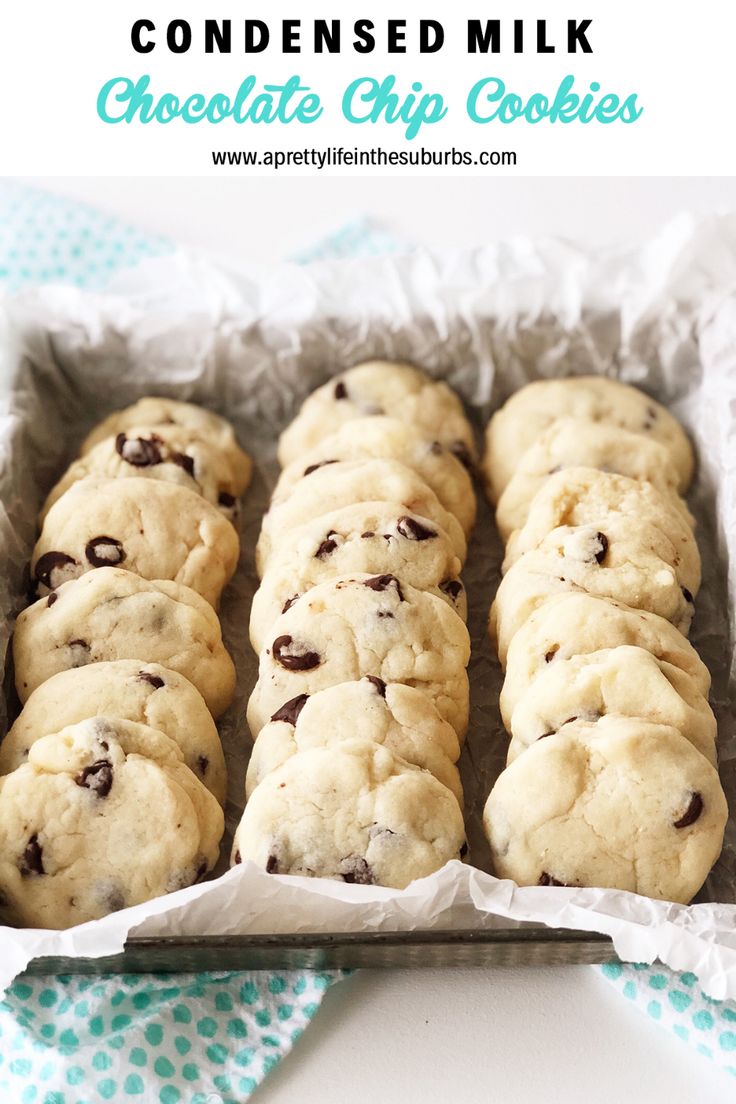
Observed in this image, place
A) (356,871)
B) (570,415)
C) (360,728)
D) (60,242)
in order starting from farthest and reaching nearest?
1. (60,242)
2. (570,415)
3. (360,728)
4. (356,871)

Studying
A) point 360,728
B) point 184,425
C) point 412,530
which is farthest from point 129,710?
point 184,425

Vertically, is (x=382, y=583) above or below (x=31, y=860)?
above

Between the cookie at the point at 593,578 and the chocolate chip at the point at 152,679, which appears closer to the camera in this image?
the chocolate chip at the point at 152,679

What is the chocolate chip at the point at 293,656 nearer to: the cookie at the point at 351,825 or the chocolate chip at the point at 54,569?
the cookie at the point at 351,825

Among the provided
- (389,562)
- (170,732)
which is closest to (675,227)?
(389,562)

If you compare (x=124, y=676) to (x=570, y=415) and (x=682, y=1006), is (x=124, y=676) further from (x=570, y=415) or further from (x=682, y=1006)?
(x=570, y=415)

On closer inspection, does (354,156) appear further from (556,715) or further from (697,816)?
(697,816)

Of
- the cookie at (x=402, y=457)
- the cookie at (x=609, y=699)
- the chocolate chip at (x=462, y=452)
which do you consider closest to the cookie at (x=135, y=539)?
the cookie at (x=402, y=457)
